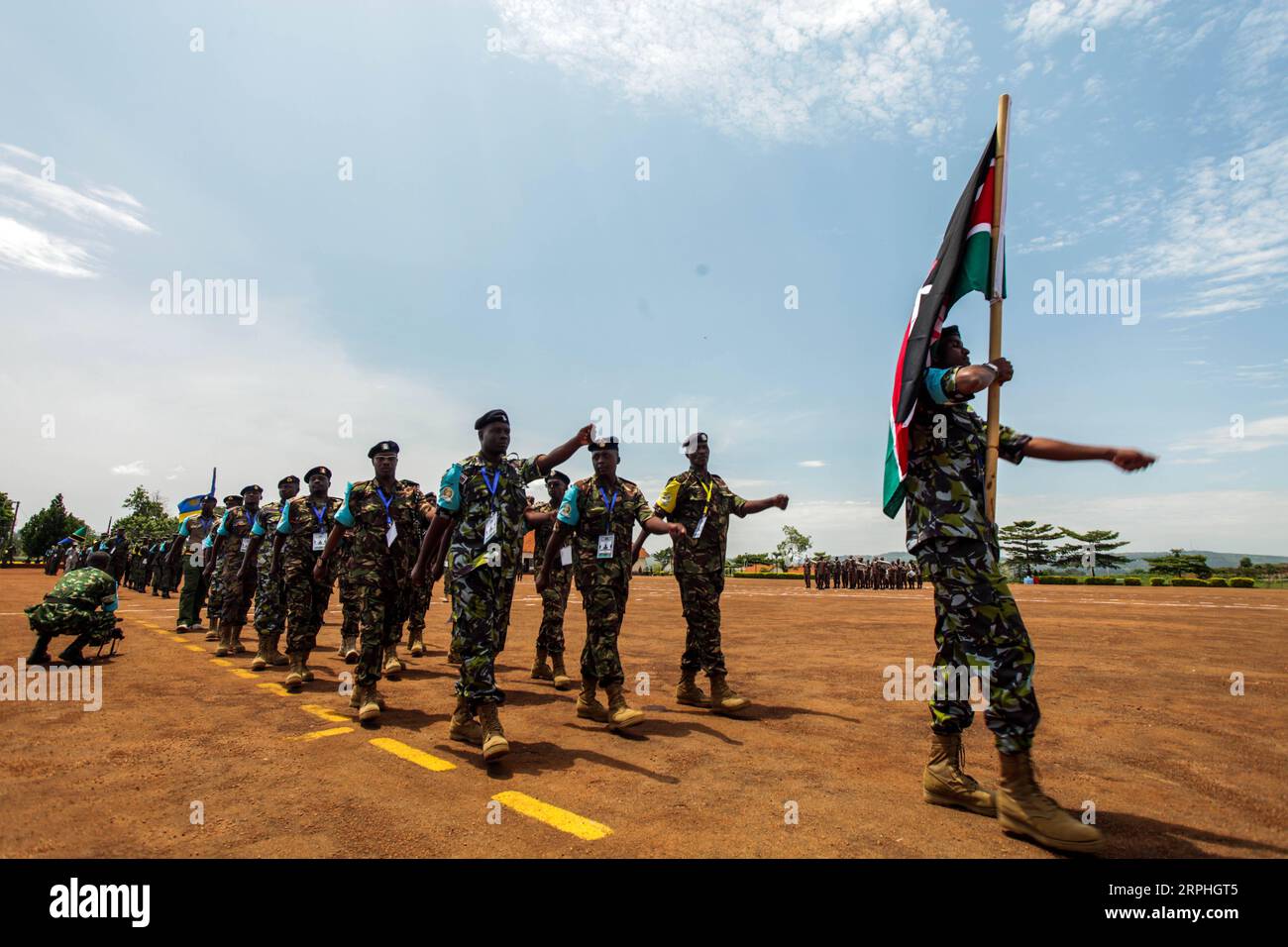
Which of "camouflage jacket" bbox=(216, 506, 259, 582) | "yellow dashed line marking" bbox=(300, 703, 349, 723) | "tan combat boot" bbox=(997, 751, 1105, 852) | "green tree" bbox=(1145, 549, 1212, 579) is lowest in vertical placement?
"green tree" bbox=(1145, 549, 1212, 579)

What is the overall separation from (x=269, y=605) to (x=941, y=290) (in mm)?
8350

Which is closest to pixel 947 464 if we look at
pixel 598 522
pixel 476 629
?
pixel 598 522

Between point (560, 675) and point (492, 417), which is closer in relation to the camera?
point (492, 417)

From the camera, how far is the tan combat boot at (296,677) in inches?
261

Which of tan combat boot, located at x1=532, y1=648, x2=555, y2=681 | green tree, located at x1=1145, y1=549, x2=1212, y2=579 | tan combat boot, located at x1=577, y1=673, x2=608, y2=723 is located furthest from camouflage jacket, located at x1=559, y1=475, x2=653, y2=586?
green tree, located at x1=1145, y1=549, x2=1212, y2=579

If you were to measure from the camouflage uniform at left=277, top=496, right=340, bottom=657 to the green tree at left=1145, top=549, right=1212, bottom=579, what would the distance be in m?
61.3

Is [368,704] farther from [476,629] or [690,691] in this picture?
[690,691]

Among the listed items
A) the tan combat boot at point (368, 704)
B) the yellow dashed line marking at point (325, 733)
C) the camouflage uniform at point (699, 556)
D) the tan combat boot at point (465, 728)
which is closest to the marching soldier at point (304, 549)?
the tan combat boot at point (368, 704)

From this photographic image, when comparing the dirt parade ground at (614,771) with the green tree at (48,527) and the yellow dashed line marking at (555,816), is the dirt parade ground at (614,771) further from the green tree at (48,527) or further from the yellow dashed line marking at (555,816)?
the green tree at (48,527)

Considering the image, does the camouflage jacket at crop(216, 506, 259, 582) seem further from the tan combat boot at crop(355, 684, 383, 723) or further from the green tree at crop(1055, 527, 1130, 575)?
the green tree at crop(1055, 527, 1130, 575)

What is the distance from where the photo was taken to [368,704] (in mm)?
5203

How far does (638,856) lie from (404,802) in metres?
1.50

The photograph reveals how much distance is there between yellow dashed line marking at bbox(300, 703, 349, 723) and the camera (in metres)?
5.38
